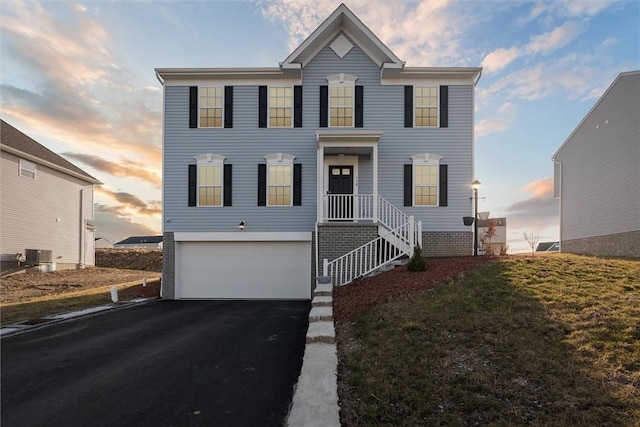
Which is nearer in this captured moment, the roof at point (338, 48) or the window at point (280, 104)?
the roof at point (338, 48)

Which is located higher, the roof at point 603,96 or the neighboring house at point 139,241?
the roof at point 603,96

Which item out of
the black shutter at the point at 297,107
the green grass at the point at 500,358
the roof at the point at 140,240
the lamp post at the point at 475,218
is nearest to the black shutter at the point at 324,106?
the black shutter at the point at 297,107

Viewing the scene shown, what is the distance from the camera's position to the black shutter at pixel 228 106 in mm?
12977

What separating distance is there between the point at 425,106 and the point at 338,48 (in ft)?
12.4

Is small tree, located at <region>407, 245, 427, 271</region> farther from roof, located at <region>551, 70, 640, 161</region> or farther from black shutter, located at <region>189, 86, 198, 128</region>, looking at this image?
roof, located at <region>551, 70, 640, 161</region>

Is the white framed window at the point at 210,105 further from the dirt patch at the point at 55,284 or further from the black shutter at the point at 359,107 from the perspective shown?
the dirt patch at the point at 55,284

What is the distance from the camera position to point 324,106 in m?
12.9

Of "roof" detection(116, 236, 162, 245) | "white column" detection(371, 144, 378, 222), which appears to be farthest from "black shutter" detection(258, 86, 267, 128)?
"roof" detection(116, 236, 162, 245)

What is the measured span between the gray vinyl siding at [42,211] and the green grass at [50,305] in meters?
6.97

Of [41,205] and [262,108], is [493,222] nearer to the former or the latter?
[262,108]

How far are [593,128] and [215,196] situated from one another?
1758 cm

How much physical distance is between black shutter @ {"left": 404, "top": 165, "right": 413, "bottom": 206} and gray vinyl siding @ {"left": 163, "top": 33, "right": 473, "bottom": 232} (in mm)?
174

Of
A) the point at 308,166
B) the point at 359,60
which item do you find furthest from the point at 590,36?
the point at 308,166

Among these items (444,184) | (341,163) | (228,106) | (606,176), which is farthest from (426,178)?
(606,176)
